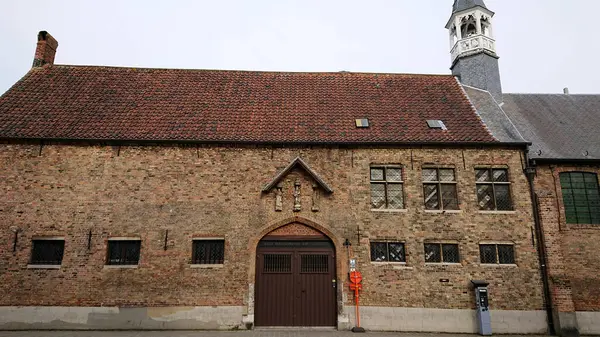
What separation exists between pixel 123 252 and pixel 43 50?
1039cm

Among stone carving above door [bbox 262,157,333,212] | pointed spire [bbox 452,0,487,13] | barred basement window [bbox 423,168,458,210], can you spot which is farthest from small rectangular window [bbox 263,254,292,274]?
pointed spire [bbox 452,0,487,13]

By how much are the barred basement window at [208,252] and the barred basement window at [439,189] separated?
7028mm

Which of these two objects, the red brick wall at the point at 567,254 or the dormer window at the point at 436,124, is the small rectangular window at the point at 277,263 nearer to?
the dormer window at the point at 436,124

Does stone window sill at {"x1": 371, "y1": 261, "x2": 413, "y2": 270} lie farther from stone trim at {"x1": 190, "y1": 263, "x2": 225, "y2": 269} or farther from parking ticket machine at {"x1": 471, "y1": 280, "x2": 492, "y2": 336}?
stone trim at {"x1": 190, "y1": 263, "x2": 225, "y2": 269}

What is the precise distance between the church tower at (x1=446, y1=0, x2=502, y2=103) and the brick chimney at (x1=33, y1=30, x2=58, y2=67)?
18865 millimetres

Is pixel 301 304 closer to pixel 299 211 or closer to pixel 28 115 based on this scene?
pixel 299 211

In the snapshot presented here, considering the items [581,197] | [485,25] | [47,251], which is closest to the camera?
[47,251]

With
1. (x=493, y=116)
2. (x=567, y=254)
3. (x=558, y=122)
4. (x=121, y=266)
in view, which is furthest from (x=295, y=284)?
(x=558, y=122)

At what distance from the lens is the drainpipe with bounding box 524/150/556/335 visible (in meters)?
11.9

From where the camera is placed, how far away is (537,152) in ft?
45.4

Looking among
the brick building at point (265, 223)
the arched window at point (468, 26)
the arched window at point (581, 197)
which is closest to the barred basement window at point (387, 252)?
the brick building at point (265, 223)

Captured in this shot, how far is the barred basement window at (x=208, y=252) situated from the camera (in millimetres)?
12234

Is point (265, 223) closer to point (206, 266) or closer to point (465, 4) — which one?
point (206, 266)

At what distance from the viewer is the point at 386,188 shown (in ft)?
42.7
